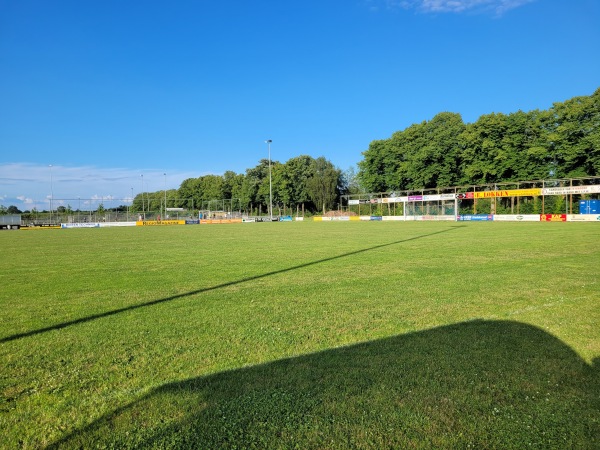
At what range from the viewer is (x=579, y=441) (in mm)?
3211

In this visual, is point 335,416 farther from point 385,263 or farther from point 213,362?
point 385,263

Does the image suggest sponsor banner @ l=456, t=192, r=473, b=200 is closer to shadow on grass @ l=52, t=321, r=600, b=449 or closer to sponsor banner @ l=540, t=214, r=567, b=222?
sponsor banner @ l=540, t=214, r=567, b=222

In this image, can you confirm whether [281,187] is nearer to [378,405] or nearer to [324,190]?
[324,190]

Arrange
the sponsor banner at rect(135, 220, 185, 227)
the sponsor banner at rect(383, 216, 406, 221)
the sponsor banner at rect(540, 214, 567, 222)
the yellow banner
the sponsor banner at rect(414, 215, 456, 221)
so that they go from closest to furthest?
the sponsor banner at rect(540, 214, 567, 222) → the yellow banner → the sponsor banner at rect(414, 215, 456, 221) → the sponsor banner at rect(383, 216, 406, 221) → the sponsor banner at rect(135, 220, 185, 227)

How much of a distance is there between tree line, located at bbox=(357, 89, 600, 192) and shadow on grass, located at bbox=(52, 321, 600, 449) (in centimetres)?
6324

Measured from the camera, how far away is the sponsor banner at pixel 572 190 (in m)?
50.5

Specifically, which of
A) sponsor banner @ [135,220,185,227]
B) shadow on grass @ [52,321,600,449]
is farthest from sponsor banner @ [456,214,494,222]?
shadow on grass @ [52,321,600,449]

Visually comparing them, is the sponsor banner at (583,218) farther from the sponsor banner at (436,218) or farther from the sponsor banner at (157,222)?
the sponsor banner at (157,222)

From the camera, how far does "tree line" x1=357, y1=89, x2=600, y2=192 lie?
57312 millimetres

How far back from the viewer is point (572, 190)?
52781mm

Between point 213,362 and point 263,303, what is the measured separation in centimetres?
327

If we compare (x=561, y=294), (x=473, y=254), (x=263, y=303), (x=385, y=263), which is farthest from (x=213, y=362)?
(x=473, y=254)

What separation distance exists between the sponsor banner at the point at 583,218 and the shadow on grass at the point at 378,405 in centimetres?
5273

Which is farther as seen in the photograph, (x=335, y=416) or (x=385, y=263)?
(x=385, y=263)
